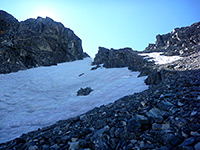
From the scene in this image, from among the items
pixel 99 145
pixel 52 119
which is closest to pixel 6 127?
A: pixel 52 119

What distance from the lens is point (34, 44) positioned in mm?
52719

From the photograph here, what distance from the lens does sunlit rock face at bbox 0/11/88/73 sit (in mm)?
36469

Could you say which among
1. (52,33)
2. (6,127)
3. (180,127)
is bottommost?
(6,127)

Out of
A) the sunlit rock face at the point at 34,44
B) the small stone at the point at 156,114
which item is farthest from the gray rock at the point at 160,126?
the sunlit rock face at the point at 34,44

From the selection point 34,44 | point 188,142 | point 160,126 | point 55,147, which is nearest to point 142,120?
point 160,126

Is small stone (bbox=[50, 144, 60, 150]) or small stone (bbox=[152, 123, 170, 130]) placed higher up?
small stone (bbox=[152, 123, 170, 130])

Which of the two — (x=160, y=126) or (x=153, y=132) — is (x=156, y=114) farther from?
(x=153, y=132)

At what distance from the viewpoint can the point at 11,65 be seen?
32875 mm

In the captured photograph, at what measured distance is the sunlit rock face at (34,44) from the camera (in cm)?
3647

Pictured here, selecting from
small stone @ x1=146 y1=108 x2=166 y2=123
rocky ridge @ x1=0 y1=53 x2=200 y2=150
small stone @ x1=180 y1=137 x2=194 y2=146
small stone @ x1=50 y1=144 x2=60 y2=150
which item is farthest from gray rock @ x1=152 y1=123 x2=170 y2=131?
small stone @ x1=50 y1=144 x2=60 y2=150

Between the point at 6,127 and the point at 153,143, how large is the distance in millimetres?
9756

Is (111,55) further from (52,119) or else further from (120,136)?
(120,136)

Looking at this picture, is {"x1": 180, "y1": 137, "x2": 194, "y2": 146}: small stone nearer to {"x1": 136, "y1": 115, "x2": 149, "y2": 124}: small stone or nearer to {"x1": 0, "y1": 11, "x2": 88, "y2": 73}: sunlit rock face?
{"x1": 136, "y1": 115, "x2": 149, "y2": 124}: small stone

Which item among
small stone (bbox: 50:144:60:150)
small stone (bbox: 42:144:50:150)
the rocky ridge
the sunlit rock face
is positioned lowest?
small stone (bbox: 42:144:50:150)
